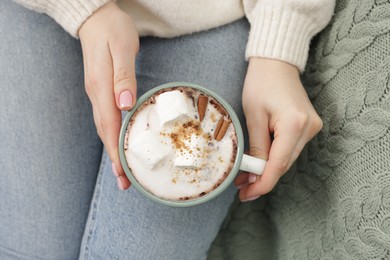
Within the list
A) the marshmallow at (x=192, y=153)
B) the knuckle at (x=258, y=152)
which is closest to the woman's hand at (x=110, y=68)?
the marshmallow at (x=192, y=153)

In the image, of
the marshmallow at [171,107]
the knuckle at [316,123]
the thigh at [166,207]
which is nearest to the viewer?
the marshmallow at [171,107]

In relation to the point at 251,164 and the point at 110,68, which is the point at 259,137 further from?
the point at 110,68

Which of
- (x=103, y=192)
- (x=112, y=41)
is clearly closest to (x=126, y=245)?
(x=103, y=192)

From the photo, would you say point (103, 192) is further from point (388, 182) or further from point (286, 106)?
point (388, 182)

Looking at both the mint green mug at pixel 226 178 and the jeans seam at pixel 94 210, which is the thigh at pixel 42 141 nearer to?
the jeans seam at pixel 94 210

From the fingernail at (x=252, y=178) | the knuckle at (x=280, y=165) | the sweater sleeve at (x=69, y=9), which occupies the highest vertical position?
the sweater sleeve at (x=69, y=9)
